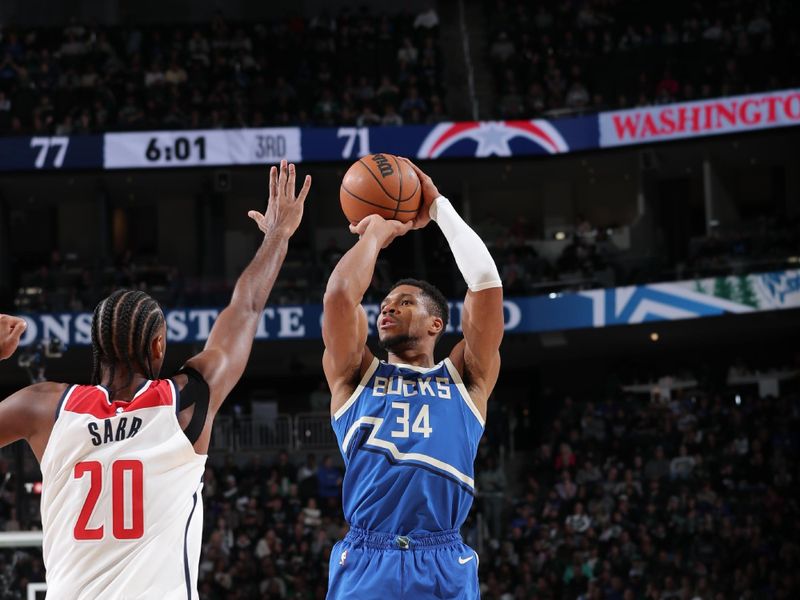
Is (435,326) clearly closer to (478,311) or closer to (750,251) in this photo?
(478,311)

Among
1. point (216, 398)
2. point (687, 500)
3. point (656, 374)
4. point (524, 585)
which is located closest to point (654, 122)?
point (656, 374)

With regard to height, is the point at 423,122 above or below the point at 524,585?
above

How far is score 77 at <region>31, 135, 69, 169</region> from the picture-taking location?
2491 centimetres

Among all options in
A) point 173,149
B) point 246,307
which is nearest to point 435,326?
point 246,307

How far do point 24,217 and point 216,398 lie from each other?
27.1 meters

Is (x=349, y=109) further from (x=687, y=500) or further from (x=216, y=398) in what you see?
(x=216, y=398)

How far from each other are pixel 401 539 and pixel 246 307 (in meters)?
1.43

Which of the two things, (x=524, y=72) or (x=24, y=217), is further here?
(x=24, y=217)

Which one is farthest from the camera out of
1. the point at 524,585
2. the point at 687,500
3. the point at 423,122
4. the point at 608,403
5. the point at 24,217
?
the point at 24,217

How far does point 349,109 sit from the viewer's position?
26.2 metres

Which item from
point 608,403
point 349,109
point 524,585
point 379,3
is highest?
point 379,3

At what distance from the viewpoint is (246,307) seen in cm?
408

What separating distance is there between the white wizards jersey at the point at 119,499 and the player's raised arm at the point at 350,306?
1.40 meters

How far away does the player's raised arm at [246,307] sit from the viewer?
3879 mm
